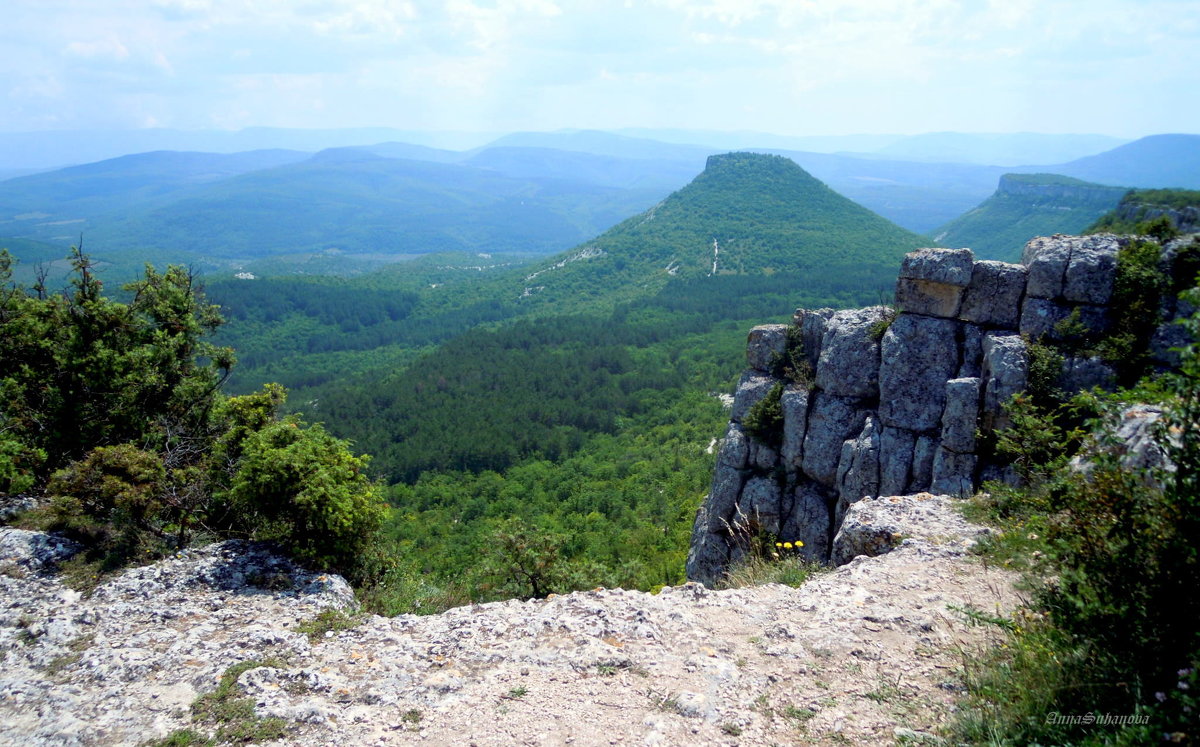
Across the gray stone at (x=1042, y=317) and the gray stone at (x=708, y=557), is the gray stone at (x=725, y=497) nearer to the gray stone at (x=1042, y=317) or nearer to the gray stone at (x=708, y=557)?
the gray stone at (x=708, y=557)

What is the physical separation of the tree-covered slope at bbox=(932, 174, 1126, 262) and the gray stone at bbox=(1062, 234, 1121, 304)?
13061 centimetres

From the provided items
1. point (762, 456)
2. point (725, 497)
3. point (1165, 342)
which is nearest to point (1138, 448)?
point (1165, 342)

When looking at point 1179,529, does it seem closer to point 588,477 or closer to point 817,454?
point 817,454

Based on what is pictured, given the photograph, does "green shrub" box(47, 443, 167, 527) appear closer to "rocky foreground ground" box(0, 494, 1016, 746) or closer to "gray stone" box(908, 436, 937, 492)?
"rocky foreground ground" box(0, 494, 1016, 746)

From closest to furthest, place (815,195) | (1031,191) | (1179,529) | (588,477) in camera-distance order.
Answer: (1179,529), (588,477), (815,195), (1031,191)

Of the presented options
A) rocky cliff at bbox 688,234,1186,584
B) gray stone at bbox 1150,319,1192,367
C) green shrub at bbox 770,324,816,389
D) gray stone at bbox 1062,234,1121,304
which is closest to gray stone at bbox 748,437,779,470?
rocky cliff at bbox 688,234,1186,584

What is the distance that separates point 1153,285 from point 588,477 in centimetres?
3686

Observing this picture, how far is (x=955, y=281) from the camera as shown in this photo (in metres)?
19.3

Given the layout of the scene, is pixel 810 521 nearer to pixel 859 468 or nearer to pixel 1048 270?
pixel 859 468

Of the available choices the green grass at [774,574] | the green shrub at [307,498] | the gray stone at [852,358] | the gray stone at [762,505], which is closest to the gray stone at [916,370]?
the gray stone at [852,358]

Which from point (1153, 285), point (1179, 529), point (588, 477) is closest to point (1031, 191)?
point (588, 477)

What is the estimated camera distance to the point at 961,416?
17547 mm

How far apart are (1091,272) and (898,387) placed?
6012 mm

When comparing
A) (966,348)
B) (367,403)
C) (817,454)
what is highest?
(966,348)
